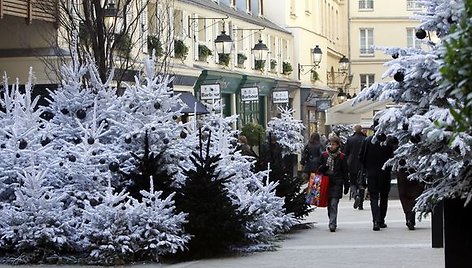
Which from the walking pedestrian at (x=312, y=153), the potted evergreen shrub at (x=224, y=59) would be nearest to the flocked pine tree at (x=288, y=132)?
the potted evergreen shrub at (x=224, y=59)

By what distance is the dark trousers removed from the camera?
697 inches

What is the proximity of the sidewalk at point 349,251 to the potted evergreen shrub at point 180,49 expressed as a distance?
14.4 meters

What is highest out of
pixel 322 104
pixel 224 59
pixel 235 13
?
pixel 235 13

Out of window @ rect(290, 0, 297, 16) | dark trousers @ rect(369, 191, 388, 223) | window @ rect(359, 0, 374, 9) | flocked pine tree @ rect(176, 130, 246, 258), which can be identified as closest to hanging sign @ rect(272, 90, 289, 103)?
window @ rect(290, 0, 297, 16)

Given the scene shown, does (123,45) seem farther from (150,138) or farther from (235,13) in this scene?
(235,13)

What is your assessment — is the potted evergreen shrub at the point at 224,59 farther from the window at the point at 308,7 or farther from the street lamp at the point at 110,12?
the street lamp at the point at 110,12

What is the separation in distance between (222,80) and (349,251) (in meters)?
24.3

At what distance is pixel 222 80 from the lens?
38.3 metres

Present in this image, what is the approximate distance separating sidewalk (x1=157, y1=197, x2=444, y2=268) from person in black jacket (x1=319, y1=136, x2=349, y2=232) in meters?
0.41

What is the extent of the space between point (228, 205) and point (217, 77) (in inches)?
922

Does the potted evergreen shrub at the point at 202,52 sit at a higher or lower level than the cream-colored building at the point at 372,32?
lower

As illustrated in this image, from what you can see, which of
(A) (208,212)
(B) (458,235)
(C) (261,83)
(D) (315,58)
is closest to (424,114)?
(B) (458,235)

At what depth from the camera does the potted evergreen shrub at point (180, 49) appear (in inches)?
1280

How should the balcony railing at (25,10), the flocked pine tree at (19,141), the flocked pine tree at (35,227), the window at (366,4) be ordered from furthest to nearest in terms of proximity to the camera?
1. the window at (366,4)
2. the balcony railing at (25,10)
3. the flocked pine tree at (19,141)
4. the flocked pine tree at (35,227)
